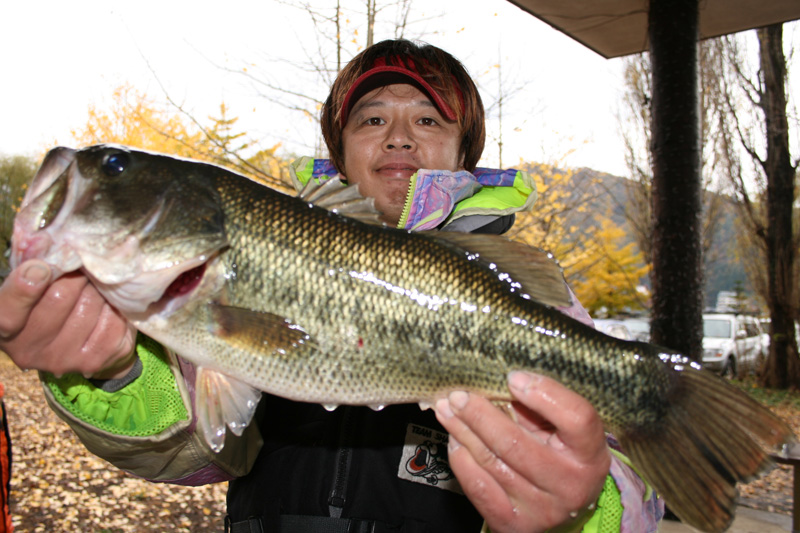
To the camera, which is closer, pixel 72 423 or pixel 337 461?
pixel 72 423

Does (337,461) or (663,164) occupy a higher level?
(663,164)

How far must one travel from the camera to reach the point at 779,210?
13.3 meters

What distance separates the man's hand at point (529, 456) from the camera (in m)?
1.54

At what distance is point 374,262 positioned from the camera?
167 centimetres

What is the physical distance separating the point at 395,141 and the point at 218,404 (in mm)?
1516

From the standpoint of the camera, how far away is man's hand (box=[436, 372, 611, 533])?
5.05ft

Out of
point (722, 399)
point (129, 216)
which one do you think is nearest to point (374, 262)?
point (129, 216)

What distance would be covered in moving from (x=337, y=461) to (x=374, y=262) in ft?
3.16

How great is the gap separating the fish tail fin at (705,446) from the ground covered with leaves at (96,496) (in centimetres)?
495

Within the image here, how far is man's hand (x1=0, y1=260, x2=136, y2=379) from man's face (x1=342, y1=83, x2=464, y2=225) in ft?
4.65

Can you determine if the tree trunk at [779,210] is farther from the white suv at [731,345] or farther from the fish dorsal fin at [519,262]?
the fish dorsal fin at [519,262]

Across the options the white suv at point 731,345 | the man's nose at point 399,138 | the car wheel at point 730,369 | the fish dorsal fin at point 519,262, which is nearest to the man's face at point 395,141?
the man's nose at point 399,138

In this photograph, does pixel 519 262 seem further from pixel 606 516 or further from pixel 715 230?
pixel 715 230

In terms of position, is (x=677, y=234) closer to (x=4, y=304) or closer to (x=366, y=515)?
(x=366, y=515)
